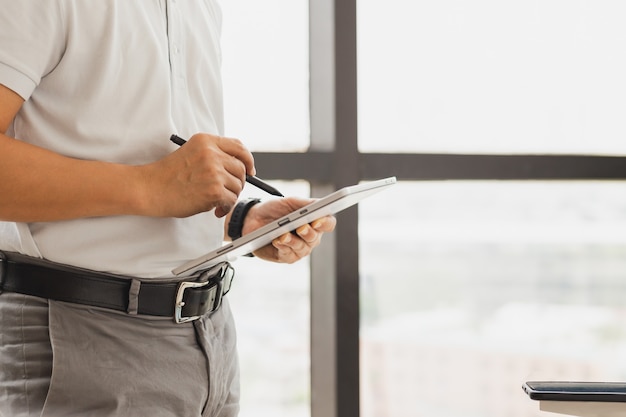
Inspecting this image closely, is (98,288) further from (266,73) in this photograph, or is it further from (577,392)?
(266,73)

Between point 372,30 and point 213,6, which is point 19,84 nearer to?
point 213,6

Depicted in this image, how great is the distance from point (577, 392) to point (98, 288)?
0.63m

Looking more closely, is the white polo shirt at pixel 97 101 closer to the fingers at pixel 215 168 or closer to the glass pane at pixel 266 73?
the fingers at pixel 215 168

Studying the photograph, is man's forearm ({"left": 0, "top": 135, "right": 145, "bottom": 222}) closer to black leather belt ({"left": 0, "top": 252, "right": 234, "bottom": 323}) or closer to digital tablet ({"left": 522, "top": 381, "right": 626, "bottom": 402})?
black leather belt ({"left": 0, "top": 252, "right": 234, "bottom": 323})

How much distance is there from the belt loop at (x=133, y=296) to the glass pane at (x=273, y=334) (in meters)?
0.72

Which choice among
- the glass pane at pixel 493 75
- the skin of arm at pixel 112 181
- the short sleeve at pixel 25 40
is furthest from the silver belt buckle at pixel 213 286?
the glass pane at pixel 493 75

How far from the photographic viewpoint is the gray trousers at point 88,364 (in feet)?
2.95

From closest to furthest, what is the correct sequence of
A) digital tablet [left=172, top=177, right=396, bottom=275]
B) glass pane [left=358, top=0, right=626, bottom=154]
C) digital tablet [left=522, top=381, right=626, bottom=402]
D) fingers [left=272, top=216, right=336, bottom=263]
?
1. digital tablet [left=522, top=381, right=626, bottom=402]
2. digital tablet [left=172, top=177, right=396, bottom=275]
3. fingers [left=272, top=216, right=336, bottom=263]
4. glass pane [left=358, top=0, right=626, bottom=154]

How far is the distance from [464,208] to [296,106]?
541 mm

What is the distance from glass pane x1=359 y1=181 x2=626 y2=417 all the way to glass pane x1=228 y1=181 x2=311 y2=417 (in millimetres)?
189

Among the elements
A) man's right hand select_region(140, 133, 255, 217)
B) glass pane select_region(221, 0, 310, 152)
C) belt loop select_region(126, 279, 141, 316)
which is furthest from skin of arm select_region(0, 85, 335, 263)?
glass pane select_region(221, 0, 310, 152)

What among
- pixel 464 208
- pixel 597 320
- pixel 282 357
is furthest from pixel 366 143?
pixel 597 320

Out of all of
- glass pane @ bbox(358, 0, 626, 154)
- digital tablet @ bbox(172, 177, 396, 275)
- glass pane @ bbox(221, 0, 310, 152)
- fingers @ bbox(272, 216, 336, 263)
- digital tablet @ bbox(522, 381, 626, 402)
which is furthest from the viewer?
glass pane @ bbox(358, 0, 626, 154)

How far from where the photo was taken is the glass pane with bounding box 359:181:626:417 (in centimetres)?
182
